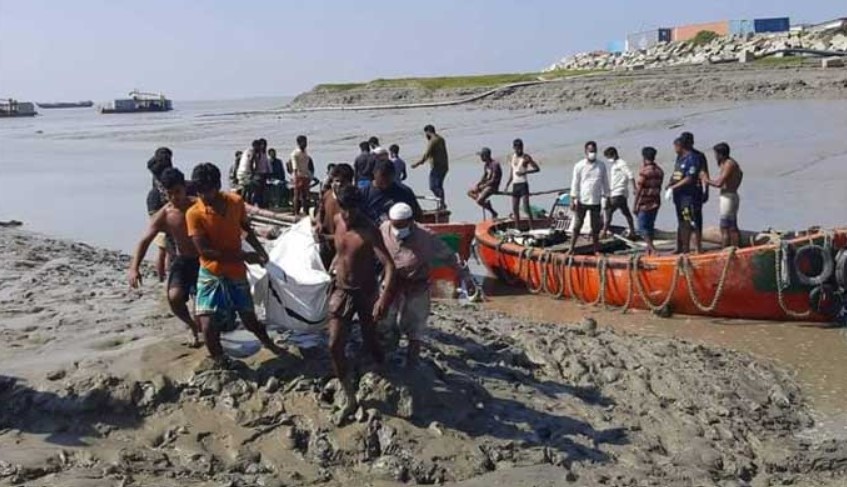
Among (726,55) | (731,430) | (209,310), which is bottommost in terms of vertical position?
(731,430)

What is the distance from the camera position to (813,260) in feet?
34.5

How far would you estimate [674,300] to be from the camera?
1123 centimetres

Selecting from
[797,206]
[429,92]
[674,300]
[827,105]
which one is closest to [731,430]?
[674,300]

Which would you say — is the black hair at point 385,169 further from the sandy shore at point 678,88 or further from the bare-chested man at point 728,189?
the sandy shore at point 678,88

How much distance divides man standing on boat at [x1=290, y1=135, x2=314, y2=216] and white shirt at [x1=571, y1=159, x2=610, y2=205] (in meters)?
4.89

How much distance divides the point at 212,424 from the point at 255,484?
0.74m

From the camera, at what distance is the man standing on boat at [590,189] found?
1248 centimetres

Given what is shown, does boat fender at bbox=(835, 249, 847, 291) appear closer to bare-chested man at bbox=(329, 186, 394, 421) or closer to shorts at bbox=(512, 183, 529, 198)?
shorts at bbox=(512, 183, 529, 198)

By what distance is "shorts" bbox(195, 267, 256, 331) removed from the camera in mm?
6684

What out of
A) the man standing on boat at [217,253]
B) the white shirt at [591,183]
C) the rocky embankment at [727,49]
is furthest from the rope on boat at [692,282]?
the rocky embankment at [727,49]

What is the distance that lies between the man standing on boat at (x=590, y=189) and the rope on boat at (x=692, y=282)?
5.78 feet

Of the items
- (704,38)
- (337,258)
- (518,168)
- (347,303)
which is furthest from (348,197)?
(704,38)

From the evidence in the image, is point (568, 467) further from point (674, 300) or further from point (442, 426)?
point (674, 300)

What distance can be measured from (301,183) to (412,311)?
928 cm
